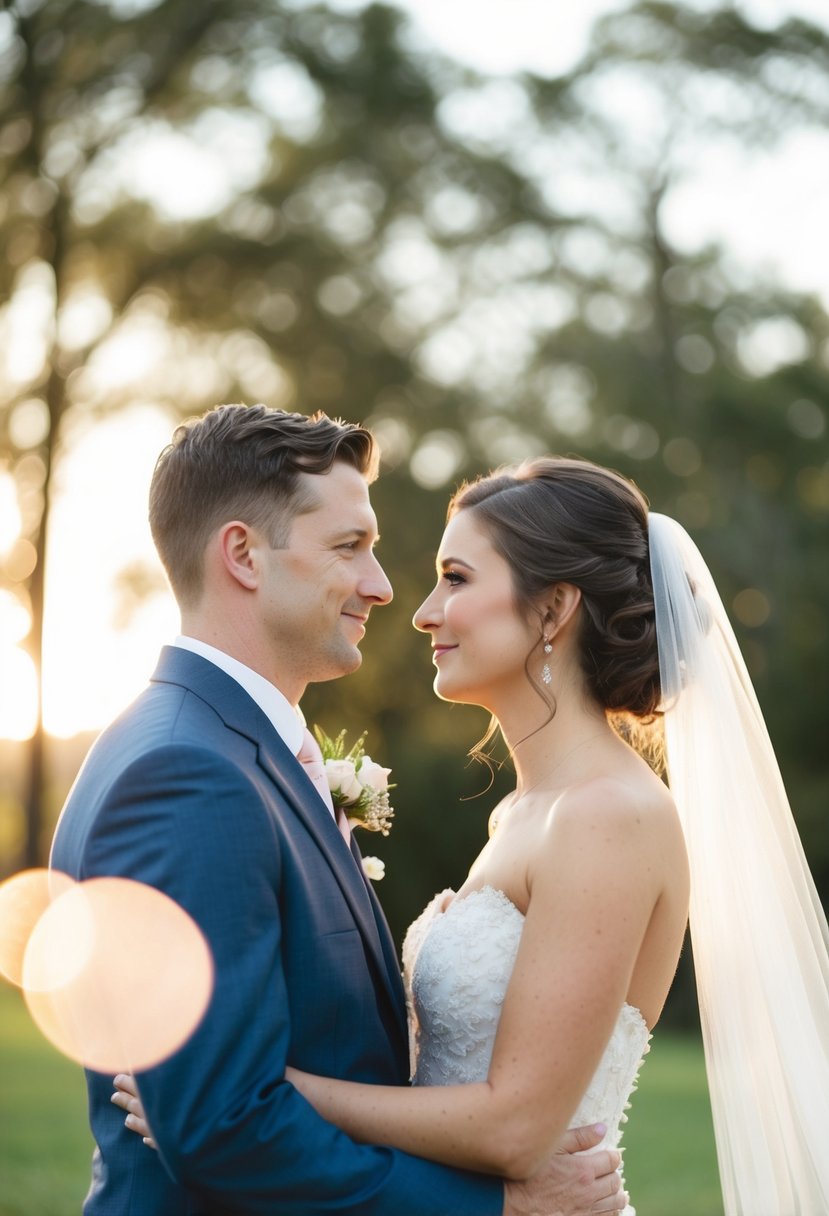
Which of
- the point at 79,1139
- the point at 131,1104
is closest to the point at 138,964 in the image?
the point at 131,1104

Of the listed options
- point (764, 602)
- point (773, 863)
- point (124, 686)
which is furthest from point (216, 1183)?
point (764, 602)

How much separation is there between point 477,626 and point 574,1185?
1.45m

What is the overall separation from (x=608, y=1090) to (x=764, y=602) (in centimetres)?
1736

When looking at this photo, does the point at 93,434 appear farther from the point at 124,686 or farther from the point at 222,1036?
the point at 222,1036

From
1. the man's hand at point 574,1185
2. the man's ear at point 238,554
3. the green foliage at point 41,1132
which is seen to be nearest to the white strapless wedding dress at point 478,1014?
the man's hand at point 574,1185

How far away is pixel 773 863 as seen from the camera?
3.73 m

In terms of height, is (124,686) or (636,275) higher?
(636,275)

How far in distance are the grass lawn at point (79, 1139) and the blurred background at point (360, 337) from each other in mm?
5215

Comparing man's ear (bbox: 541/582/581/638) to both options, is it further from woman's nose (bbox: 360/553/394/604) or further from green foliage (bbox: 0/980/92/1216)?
green foliage (bbox: 0/980/92/1216)

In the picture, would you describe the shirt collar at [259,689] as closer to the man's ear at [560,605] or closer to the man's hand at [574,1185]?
the man's ear at [560,605]

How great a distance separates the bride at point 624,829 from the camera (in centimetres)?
320

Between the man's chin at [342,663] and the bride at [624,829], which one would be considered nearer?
the bride at [624,829]

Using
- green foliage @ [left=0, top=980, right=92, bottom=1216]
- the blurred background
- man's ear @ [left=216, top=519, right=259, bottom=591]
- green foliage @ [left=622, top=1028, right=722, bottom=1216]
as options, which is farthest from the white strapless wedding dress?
the blurred background

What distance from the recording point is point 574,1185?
3.10m
